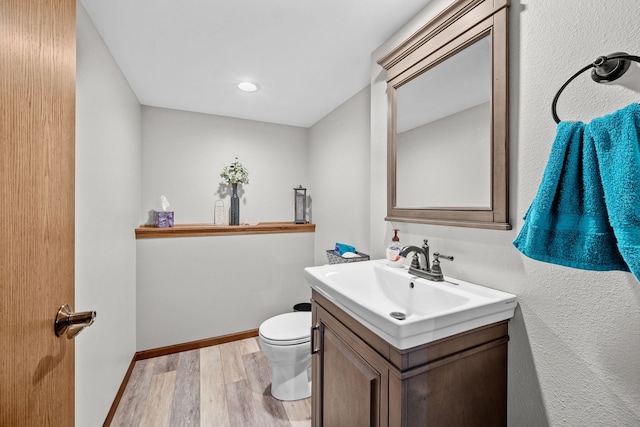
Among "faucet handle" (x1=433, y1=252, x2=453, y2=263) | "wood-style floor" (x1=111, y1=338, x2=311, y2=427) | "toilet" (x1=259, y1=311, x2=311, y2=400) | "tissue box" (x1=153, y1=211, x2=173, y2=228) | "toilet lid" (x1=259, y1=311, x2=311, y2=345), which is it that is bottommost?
"wood-style floor" (x1=111, y1=338, x2=311, y2=427)

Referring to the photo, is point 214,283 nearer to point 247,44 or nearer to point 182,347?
point 182,347

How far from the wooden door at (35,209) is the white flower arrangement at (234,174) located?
2.02m

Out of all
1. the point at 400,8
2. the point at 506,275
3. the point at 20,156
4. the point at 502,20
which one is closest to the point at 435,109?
the point at 502,20

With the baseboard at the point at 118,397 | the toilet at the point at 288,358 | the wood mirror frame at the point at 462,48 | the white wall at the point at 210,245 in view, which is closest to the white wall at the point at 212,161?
the white wall at the point at 210,245

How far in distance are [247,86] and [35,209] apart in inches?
72.9

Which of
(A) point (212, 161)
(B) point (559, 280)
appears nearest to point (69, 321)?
(B) point (559, 280)

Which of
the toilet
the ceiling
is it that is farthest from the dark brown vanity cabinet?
the ceiling

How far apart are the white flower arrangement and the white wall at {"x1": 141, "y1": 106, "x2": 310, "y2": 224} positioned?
85 millimetres

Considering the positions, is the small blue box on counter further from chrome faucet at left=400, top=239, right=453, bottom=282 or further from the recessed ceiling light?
the recessed ceiling light

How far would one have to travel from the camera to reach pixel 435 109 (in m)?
1.31

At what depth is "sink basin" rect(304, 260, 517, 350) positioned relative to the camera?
792 mm

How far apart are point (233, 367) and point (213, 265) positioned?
2.91 feet

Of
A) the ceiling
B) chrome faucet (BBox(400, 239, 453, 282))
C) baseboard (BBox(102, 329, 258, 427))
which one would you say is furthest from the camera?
A: baseboard (BBox(102, 329, 258, 427))

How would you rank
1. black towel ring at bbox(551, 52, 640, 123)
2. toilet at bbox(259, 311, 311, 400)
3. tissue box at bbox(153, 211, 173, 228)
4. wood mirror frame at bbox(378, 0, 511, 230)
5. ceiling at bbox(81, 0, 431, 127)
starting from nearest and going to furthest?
black towel ring at bbox(551, 52, 640, 123) → wood mirror frame at bbox(378, 0, 511, 230) → ceiling at bbox(81, 0, 431, 127) → toilet at bbox(259, 311, 311, 400) → tissue box at bbox(153, 211, 173, 228)
